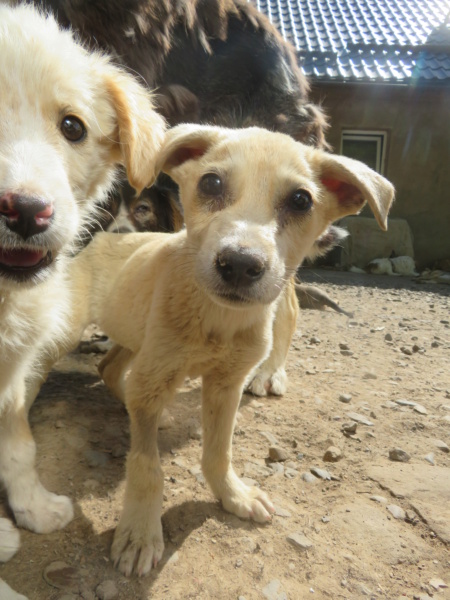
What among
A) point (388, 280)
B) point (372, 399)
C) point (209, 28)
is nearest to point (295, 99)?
point (209, 28)

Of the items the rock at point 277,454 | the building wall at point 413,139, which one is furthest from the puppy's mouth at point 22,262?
the building wall at point 413,139

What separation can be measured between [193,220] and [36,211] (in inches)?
32.2

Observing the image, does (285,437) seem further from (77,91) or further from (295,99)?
(295,99)

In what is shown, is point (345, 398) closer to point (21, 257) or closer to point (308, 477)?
point (308, 477)

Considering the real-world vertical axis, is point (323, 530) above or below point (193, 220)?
below

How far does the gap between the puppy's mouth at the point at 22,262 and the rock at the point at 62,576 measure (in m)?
1.08

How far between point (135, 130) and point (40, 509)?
1.74m

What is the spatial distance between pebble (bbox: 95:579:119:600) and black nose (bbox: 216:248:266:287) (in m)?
1.20

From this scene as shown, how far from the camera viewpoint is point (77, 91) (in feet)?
7.47

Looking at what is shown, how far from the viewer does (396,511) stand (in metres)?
2.56

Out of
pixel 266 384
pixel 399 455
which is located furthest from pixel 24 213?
pixel 266 384

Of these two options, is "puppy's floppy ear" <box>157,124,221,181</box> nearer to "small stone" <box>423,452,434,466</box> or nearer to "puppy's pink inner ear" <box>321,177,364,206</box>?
"puppy's pink inner ear" <box>321,177,364,206</box>

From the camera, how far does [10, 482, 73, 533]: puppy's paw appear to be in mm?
2254

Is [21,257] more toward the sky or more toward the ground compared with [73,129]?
more toward the ground
